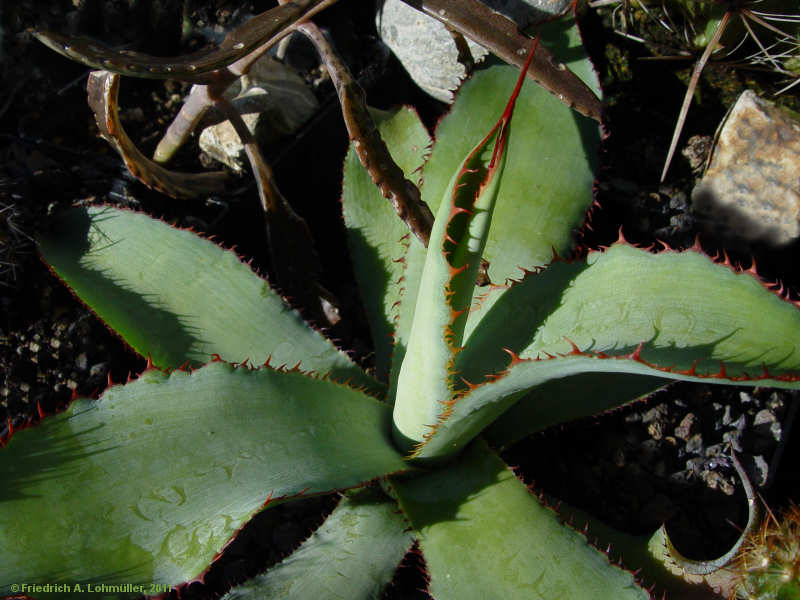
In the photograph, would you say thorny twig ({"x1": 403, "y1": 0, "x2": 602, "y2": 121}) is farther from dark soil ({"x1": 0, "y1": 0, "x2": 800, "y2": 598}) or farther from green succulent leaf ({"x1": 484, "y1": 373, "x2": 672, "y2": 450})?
green succulent leaf ({"x1": 484, "y1": 373, "x2": 672, "y2": 450})

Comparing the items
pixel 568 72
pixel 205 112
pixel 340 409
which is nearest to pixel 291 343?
pixel 340 409

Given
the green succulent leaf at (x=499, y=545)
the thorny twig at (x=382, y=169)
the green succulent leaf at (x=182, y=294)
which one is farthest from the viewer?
the green succulent leaf at (x=182, y=294)

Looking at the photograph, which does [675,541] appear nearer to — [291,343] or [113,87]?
[291,343]

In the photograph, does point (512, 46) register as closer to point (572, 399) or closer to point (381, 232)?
point (381, 232)

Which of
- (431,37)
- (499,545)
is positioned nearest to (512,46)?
(431,37)

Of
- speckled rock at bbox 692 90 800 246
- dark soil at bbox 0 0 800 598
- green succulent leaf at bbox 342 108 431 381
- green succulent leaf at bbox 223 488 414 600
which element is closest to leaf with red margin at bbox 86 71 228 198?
dark soil at bbox 0 0 800 598

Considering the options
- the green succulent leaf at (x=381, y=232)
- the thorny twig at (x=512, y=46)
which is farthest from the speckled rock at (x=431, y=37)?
the thorny twig at (x=512, y=46)

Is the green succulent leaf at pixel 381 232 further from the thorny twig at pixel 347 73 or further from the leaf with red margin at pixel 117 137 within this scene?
the leaf with red margin at pixel 117 137
